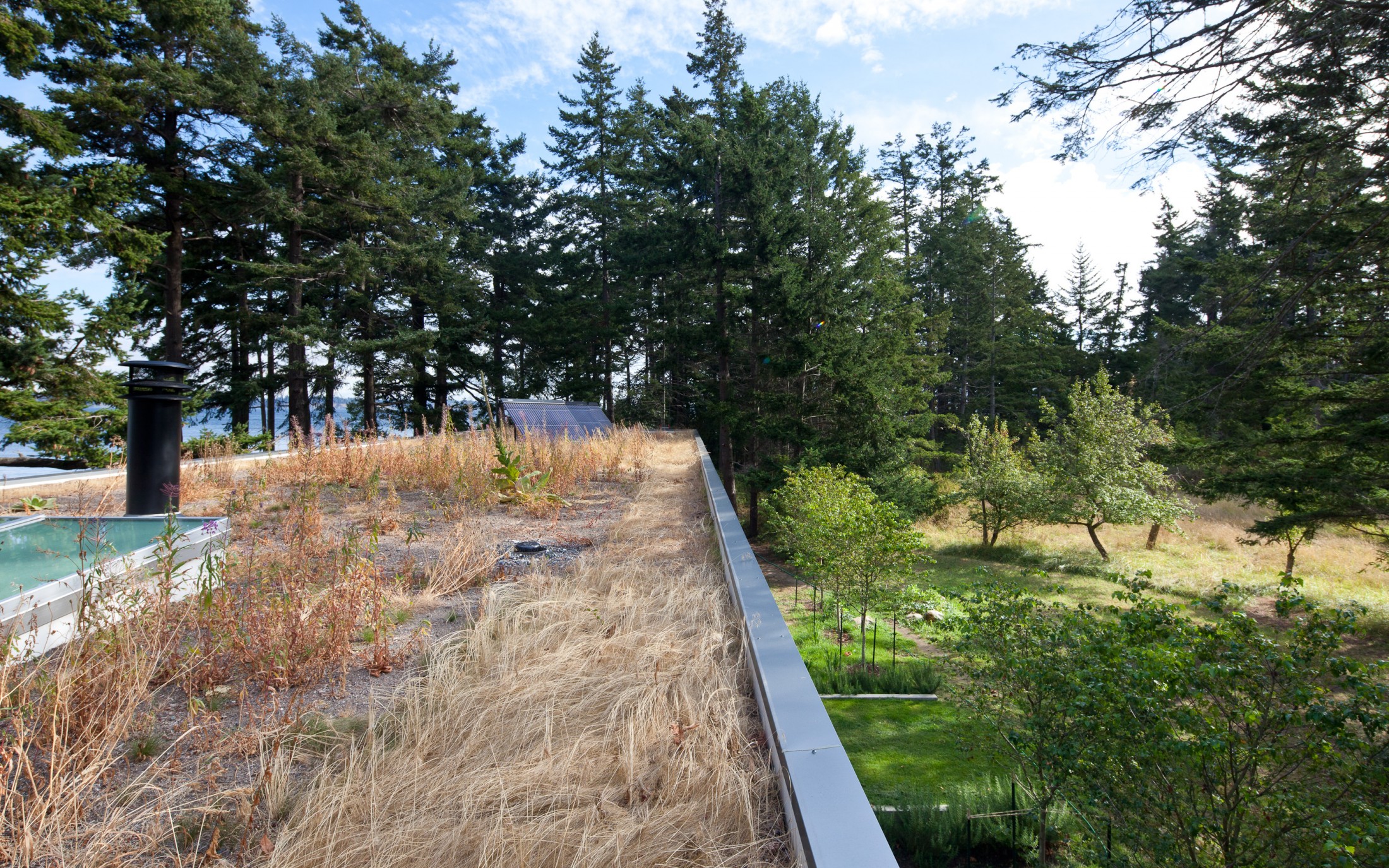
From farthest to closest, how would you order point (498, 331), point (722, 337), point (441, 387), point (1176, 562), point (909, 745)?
point (498, 331)
point (441, 387)
point (1176, 562)
point (722, 337)
point (909, 745)

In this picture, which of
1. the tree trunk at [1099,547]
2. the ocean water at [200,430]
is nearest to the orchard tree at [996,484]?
the tree trunk at [1099,547]

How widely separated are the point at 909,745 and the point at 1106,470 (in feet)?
46.7

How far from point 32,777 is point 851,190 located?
905 inches

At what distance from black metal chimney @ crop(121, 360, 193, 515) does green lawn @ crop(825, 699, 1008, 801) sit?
5.87 m

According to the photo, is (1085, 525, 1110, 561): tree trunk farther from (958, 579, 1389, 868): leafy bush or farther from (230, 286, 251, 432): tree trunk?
(230, 286, 251, 432): tree trunk

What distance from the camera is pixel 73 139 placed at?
1112 cm

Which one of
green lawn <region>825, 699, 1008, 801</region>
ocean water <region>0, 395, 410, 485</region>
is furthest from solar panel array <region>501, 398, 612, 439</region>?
green lawn <region>825, 699, 1008, 801</region>

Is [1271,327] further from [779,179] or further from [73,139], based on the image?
[73,139]

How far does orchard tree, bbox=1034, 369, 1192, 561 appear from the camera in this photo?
16703 mm

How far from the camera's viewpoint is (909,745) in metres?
6.69

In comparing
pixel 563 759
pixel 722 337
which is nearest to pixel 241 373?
pixel 722 337

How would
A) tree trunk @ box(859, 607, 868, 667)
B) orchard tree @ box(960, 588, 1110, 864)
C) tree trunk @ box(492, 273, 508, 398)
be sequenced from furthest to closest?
1. tree trunk @ box(492, 273, 508, 398)
2. tree trunk @ box(859, 607, 868, 667)
3. orchard tree @ box(960, 588, 1110, 864)

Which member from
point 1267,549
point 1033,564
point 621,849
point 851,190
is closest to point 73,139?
point 621,849

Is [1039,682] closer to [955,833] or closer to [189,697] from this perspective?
[955,833]
